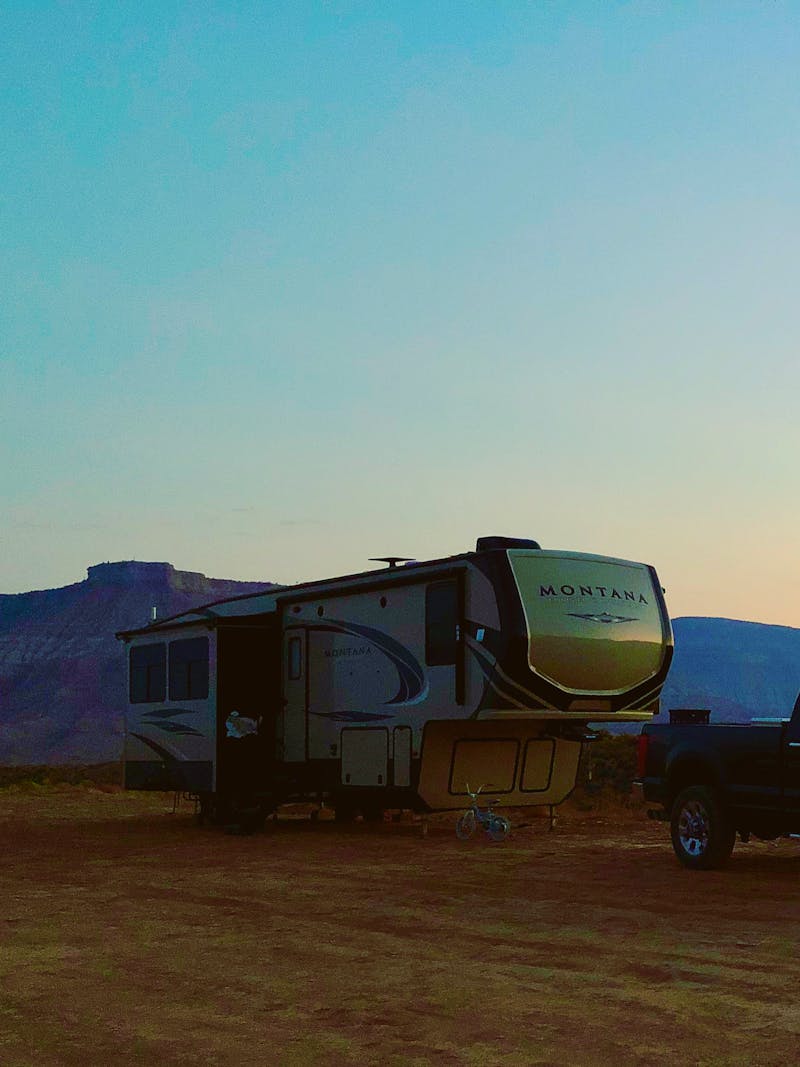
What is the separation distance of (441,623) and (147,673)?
7381 millimetres

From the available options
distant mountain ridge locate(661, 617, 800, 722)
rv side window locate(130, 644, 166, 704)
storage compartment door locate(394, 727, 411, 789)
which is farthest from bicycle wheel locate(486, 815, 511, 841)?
distant mountain ridge locate(661, 617, 800, 722)

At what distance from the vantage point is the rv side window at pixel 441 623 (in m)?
17.2

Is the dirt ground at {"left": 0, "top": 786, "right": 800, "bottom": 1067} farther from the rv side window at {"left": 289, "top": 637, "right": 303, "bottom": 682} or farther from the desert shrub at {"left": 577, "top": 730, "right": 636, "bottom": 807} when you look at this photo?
the desert shrub at {"left": 577, "top": 730, "right": 636, "bottom": 807}

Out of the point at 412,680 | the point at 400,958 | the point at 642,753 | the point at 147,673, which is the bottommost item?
the point at 400,958

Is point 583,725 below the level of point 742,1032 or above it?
above

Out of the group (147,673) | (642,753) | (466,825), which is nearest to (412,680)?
(466,825)

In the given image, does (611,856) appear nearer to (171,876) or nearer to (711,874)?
(711,874)

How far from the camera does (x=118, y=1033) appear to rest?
6.81 metres

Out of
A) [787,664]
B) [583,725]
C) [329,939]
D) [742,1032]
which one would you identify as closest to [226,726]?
[583,725]

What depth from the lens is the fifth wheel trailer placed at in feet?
54.9

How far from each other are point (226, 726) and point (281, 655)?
1364 mm

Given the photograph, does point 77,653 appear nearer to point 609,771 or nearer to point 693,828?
point 609,771

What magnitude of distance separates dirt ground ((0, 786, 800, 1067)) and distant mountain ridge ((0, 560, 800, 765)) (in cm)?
8219

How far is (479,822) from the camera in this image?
18.3 m
